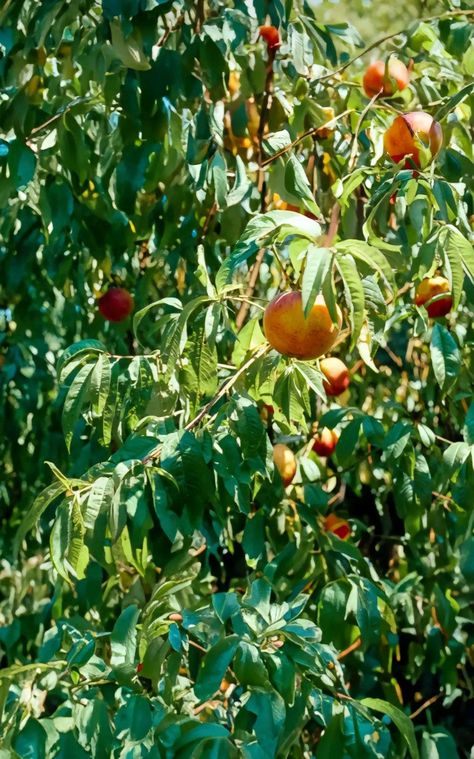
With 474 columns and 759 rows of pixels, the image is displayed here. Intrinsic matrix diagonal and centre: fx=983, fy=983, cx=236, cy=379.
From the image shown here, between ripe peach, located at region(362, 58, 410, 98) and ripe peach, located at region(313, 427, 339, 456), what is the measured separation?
2.31 ft

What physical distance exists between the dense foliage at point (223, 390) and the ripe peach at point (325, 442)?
0.04 m

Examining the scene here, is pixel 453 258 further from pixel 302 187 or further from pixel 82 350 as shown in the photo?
pixel 82 350

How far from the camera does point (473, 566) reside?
48.1 inches

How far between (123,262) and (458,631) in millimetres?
1305

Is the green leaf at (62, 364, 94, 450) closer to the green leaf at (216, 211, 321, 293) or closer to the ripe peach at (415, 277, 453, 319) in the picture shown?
the green leaf at (216, 211, 321, 293)

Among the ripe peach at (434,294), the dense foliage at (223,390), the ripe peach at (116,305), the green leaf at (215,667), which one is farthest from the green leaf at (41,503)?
the ripe peach at (116,305)

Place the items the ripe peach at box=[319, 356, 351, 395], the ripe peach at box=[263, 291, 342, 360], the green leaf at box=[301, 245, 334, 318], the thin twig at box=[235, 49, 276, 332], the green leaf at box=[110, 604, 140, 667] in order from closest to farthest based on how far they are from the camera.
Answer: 1. the green leaf at box=[301, 245, 334, 318]
2. the ripe peach at box=[263, 291, 342, 360]
3. the green leaf at box=[110, 604, 140, 667]
4. the ripe peach at box=[319, 356, 351, 395]
5. the thin twig at box=[235, 49, 276, 332]

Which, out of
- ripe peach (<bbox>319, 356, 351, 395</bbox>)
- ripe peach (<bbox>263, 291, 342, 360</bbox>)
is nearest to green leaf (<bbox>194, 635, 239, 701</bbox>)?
ripe peach (<bbox>263, 291, 342, 360</bbox>)

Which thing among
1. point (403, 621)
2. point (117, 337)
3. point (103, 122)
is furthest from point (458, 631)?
point (103, 122)

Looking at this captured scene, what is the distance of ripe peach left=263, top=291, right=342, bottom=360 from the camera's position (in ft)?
3.86

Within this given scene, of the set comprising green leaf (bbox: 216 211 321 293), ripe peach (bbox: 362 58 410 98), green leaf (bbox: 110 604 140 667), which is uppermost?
ripe peach (bbox: 362 58 410 98)

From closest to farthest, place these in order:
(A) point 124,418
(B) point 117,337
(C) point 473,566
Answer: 1. (C) point 473,566
2. (A) point 124,418
3. (B) point 117,337

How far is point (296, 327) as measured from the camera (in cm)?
118

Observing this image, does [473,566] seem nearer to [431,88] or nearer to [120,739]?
[120,739]
